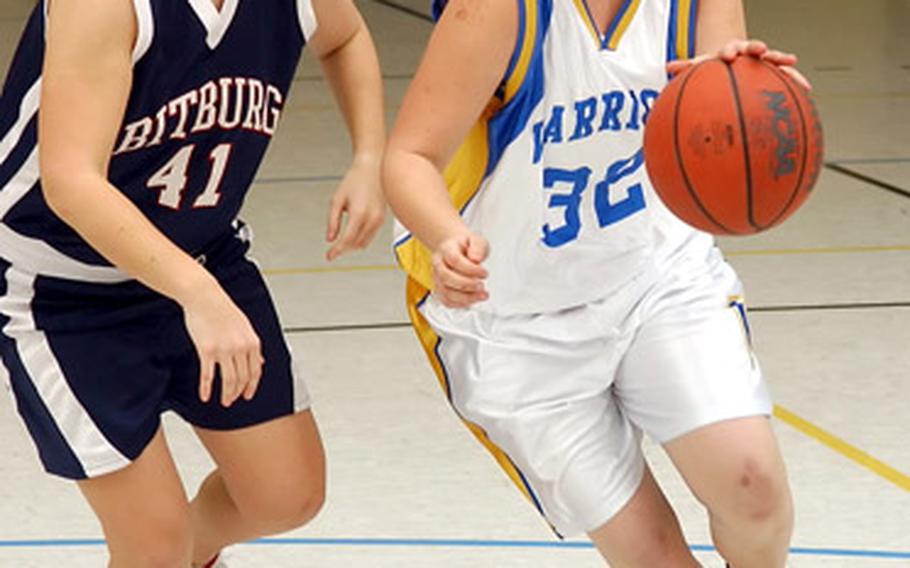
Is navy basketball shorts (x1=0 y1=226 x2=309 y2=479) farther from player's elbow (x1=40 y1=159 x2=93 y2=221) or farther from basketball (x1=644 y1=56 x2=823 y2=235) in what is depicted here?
basketball (x1=644 y1=56 x2=823 y2=235)

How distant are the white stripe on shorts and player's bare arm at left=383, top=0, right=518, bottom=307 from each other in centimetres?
58

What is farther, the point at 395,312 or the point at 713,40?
the point at 395,312

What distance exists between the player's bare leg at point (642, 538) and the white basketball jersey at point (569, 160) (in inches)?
12.1

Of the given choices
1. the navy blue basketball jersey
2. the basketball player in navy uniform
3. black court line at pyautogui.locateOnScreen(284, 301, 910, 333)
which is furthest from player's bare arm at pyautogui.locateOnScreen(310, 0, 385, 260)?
black court line at pyautogui.locateOnScreen(284, 301, 910, 333)

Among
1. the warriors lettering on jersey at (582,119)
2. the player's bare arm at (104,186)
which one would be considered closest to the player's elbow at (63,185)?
the player's bare arm at (104,186)

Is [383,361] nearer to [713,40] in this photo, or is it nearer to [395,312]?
[395,312]

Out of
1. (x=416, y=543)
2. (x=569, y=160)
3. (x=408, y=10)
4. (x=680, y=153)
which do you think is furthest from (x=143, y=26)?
(x=408, y=10)

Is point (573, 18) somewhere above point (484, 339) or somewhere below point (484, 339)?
above

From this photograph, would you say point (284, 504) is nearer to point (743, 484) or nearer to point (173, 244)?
point (173, 244)

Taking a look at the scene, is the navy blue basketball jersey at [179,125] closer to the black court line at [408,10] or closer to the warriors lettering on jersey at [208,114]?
the warriors lettering on jersey at [208,114]

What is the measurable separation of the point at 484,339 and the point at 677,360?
0.96ft

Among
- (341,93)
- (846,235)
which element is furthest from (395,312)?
(341,93)

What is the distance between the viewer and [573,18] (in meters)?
2.88

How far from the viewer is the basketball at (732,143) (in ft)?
8.84
